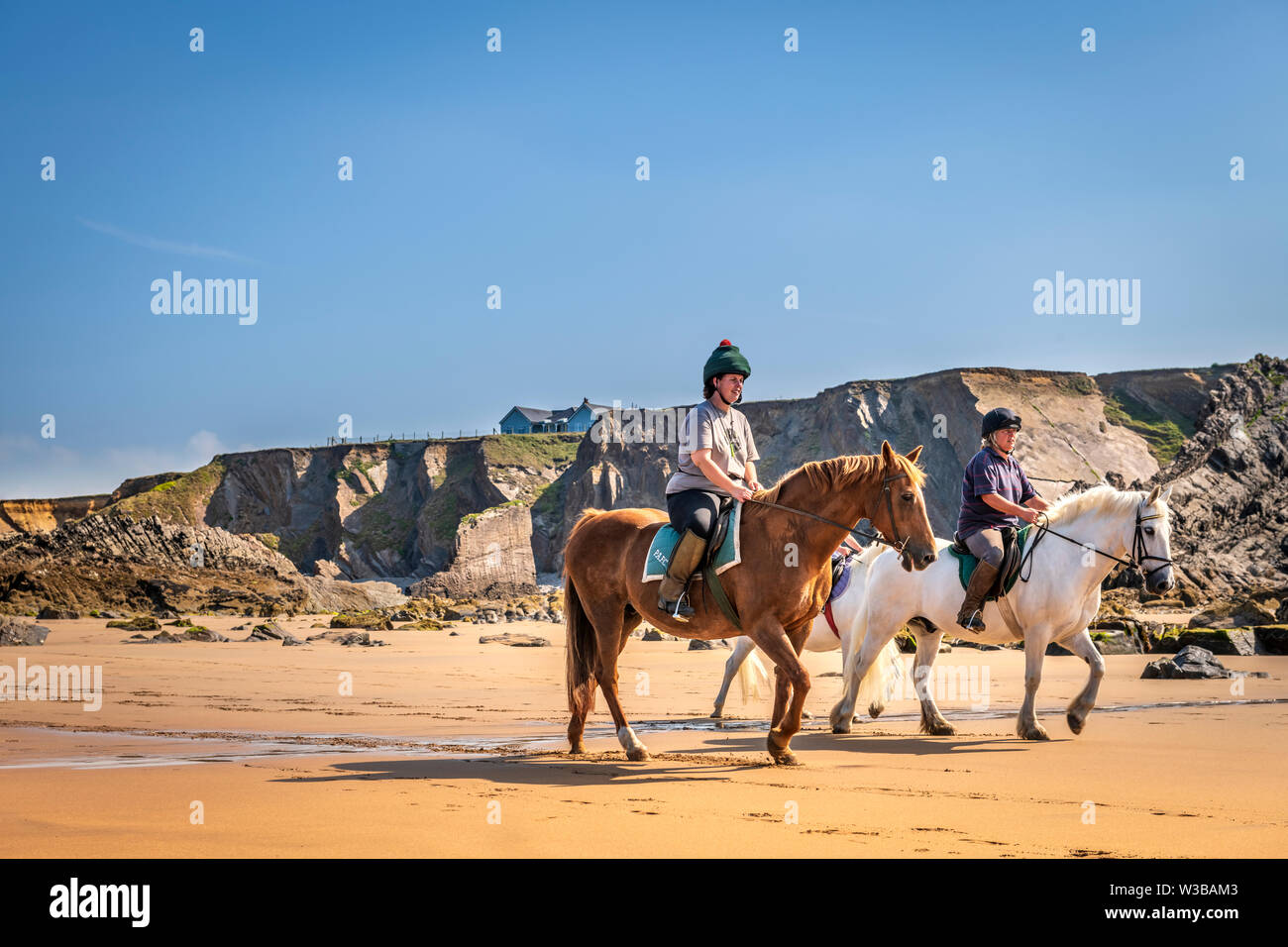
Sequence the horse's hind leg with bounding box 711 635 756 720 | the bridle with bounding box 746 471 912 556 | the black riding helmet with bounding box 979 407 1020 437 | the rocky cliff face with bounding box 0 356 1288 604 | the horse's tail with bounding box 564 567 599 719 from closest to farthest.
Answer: the bridle with bounding box 746 471 912 556, the horse's tail with bounding box 564 567 599 719, the black riding helmet with bounding box 979 407 1020 437, the horse's hind leg with bounding box 711 635 756 720, the rocky cliff face with bounding box 0 356 1288 604

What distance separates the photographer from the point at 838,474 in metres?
7.59

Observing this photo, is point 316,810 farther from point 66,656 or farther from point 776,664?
point 66,656

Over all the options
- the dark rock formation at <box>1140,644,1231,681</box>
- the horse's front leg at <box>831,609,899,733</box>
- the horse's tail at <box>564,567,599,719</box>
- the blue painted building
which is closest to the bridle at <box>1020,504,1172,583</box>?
the horse's front leg at <box>831,609,899,733</box>

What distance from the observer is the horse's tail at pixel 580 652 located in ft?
28.1

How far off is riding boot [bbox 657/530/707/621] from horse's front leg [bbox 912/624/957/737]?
3403 mm

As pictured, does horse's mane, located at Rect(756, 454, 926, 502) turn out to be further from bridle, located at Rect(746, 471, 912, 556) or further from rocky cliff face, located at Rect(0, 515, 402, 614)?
rocky cliff face, located at Rect(0, 515, 402, 614)

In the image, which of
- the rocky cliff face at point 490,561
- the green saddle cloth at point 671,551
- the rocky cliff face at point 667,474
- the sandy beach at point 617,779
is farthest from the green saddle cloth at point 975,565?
the rocky cliff face at point 490,561

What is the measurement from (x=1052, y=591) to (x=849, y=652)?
2185 mm

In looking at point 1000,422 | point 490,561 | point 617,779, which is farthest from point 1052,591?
point 490,561

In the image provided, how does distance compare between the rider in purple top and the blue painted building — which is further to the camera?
the blue painted building

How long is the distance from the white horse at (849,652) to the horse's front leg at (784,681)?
2.88 m

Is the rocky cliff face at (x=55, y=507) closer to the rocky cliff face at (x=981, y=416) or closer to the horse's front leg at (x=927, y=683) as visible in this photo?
the rocky cliff face at (x=981, y=416)

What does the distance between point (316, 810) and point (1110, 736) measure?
262 inches

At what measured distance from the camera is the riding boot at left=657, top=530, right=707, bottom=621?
764 centimetres
